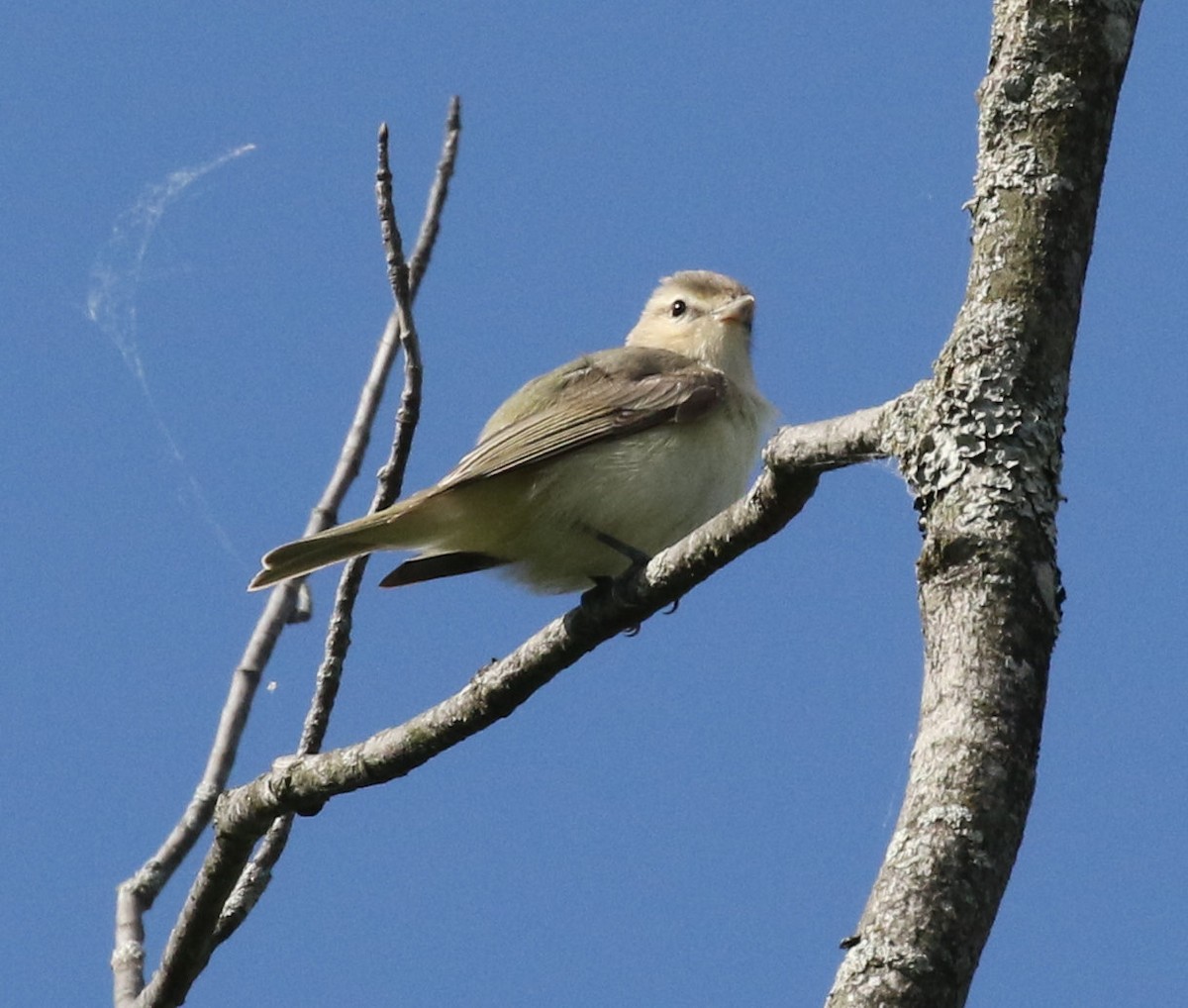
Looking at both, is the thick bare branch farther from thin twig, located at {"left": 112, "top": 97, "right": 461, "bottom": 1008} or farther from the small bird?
the small bird

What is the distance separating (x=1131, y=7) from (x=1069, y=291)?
60 cm

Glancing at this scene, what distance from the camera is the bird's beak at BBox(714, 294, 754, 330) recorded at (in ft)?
23.5

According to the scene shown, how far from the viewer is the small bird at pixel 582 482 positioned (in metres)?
5.71

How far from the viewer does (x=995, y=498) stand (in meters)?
2.67

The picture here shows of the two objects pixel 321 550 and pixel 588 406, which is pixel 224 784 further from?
pixel 588 406

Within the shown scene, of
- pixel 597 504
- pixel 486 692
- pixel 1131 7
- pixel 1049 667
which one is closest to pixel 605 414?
pixel 597 504

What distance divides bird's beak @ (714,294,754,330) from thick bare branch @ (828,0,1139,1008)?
409 centimetres

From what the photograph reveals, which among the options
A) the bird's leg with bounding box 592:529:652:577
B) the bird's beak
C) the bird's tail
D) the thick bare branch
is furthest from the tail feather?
the thick bare branch

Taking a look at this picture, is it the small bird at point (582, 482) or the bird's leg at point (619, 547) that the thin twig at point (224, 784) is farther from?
the bird's leg at point (619, 547)

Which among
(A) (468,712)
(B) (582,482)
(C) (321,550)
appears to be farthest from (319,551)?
(A) (468,712)

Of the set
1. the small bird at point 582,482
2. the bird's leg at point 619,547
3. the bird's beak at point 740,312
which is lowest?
the bird's leg at point 619,547

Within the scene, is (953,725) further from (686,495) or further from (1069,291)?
(686,495)

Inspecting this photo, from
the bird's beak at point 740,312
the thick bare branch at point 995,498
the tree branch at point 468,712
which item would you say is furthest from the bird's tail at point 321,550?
the thick bare branch at point 995,498

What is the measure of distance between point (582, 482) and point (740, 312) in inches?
67.9
